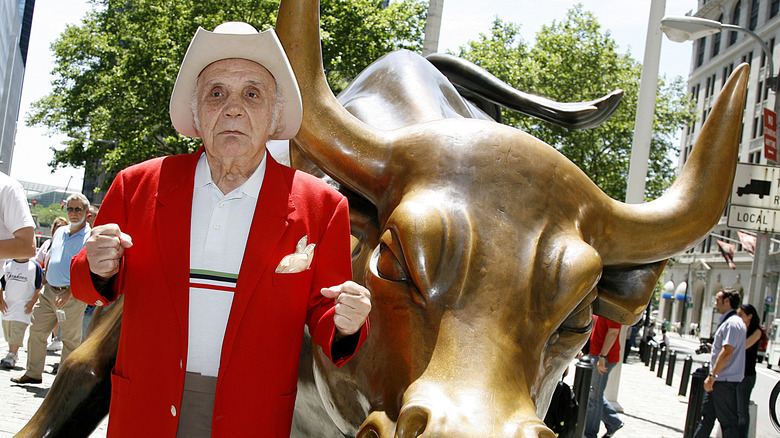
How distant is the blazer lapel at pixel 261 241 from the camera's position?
6.74 ft

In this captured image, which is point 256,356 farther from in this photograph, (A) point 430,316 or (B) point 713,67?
(B) point 713,67

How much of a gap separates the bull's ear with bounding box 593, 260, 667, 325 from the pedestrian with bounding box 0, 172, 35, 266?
10.1ft

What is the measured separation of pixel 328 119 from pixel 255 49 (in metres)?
0.42

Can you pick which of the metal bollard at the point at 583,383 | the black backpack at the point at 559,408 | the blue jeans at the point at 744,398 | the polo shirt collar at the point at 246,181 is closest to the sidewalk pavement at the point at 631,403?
the blue jeans at the point at 744,398

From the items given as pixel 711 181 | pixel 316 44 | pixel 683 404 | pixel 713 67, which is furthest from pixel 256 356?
pixel 713 67

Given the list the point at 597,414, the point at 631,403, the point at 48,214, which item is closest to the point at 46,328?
the point at 597,414

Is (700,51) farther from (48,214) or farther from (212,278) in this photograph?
(48,214)

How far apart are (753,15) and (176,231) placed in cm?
6012

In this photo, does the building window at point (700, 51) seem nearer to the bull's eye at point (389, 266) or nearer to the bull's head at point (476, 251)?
the bull's head at point (476, 251)

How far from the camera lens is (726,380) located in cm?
841

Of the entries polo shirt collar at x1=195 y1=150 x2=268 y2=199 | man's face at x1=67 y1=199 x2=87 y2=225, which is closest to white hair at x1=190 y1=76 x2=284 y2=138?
polo shirt collar at x1=195 y1=150 x2=268 y2=199

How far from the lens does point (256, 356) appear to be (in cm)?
209

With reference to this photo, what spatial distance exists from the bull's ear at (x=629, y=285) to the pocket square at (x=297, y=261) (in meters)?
1.26

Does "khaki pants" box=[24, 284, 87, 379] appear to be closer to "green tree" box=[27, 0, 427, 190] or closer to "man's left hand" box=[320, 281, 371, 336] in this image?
"man's left hand" box=[320, 281, 371, 336]
